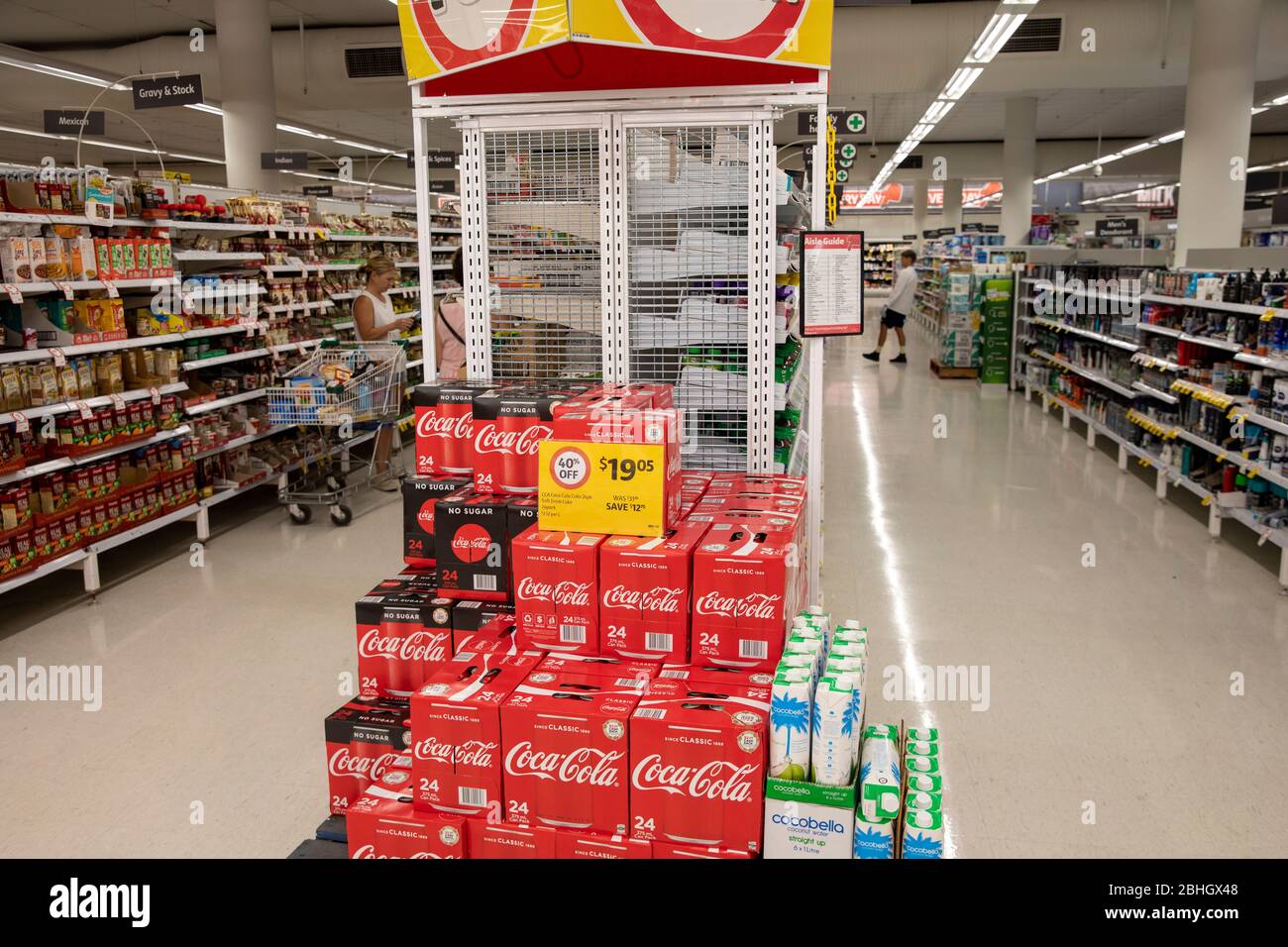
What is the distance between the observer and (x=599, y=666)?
7.56 feet

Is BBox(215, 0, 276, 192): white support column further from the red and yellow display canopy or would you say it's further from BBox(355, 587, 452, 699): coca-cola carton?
BBox(355, 587, 452, 699): coca-cola carton

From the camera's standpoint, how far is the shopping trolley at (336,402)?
6551 millimetres

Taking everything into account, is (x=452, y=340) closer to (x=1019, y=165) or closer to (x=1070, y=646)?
(x=1070, y=646)

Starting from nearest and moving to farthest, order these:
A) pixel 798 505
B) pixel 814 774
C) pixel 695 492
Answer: pixel 814 774, pixel 798 505, pixel 695 492

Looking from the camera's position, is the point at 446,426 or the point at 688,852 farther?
the point at 446,426

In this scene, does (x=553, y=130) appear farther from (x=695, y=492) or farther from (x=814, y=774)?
(x=814, y=774)

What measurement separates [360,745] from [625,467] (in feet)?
3.49

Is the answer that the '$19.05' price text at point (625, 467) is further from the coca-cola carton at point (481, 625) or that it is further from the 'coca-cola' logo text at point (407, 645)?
the 'coca-cola' logo text at point (407, 645)

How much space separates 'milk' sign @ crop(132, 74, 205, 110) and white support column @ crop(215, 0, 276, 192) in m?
2.44

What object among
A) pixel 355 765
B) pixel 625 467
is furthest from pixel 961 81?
pixel 355 765

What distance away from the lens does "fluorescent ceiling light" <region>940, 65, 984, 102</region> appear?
11711 millimetres

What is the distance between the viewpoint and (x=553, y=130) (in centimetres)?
334
